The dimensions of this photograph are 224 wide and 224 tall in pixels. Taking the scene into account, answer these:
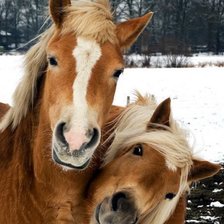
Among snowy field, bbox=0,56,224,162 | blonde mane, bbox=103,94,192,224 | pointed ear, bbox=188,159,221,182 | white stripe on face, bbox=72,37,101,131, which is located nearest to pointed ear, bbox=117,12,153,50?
white stripe on face, bbox=72,37,101,131

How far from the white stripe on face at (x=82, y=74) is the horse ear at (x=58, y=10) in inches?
11.1

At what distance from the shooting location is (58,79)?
2785mm

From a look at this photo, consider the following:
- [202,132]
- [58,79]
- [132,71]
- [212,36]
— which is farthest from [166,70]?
[212,36]

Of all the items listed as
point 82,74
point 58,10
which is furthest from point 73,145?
point 58,10

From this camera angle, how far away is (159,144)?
11.0 ft

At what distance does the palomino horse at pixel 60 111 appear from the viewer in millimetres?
2574

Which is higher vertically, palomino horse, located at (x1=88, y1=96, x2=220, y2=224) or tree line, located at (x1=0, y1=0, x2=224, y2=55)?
palomino horse, located at (x1=88, y1=96, x2=220, y2=224)

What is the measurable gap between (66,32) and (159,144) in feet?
3.60

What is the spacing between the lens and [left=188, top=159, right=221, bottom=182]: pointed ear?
3586 mm

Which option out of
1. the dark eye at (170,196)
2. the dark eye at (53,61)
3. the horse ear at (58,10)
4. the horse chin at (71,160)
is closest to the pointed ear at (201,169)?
the dark eye at (170,196)

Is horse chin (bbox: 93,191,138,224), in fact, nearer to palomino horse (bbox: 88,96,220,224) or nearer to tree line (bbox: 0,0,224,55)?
palomino horse (bbox: 88,96,220,224)

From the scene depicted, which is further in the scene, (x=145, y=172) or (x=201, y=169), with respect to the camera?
(x=201, y=169)

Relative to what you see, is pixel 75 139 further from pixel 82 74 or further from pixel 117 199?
pixel 117 199

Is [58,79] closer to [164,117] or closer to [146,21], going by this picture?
[146,21]
